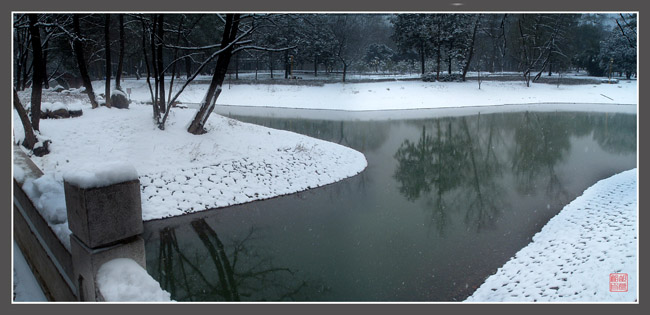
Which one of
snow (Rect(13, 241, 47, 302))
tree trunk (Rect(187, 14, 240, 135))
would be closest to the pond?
snow (Rect(13, 241, 47, 302))

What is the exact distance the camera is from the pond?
4887 millimetres

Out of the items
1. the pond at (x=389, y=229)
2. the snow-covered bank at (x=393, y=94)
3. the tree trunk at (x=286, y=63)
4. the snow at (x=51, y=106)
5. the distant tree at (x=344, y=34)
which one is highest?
the distant tree at (x=344, y=34)

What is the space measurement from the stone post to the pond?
1.73m

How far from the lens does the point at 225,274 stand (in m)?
5.32

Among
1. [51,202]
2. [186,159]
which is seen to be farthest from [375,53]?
[51,202]

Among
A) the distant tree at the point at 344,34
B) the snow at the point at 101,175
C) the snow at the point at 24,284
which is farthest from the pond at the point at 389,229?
the distant tree at the point at 344,34

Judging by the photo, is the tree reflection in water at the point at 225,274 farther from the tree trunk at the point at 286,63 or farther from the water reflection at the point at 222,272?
the tree trunk at the point at 286,63

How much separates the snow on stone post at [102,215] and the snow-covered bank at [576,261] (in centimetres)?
328

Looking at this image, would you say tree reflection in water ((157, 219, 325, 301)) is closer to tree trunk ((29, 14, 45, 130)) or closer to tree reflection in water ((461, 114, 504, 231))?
tree reflection in water ((461, 114, 504, 231))

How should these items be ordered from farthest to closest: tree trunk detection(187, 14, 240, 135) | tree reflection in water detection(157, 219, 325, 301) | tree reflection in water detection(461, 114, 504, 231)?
tree trunk detection(187, 14, 240, 135) < tree reflection in water detection(461, 114, 504, 231) < tree reflection in water detection(157, 219, 325, 301)

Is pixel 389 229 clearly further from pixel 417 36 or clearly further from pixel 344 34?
pixel 417 36

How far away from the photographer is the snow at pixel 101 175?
113 inches

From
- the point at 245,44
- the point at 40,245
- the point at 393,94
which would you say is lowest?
the point at 40,245

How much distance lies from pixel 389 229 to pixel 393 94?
1821 cm
